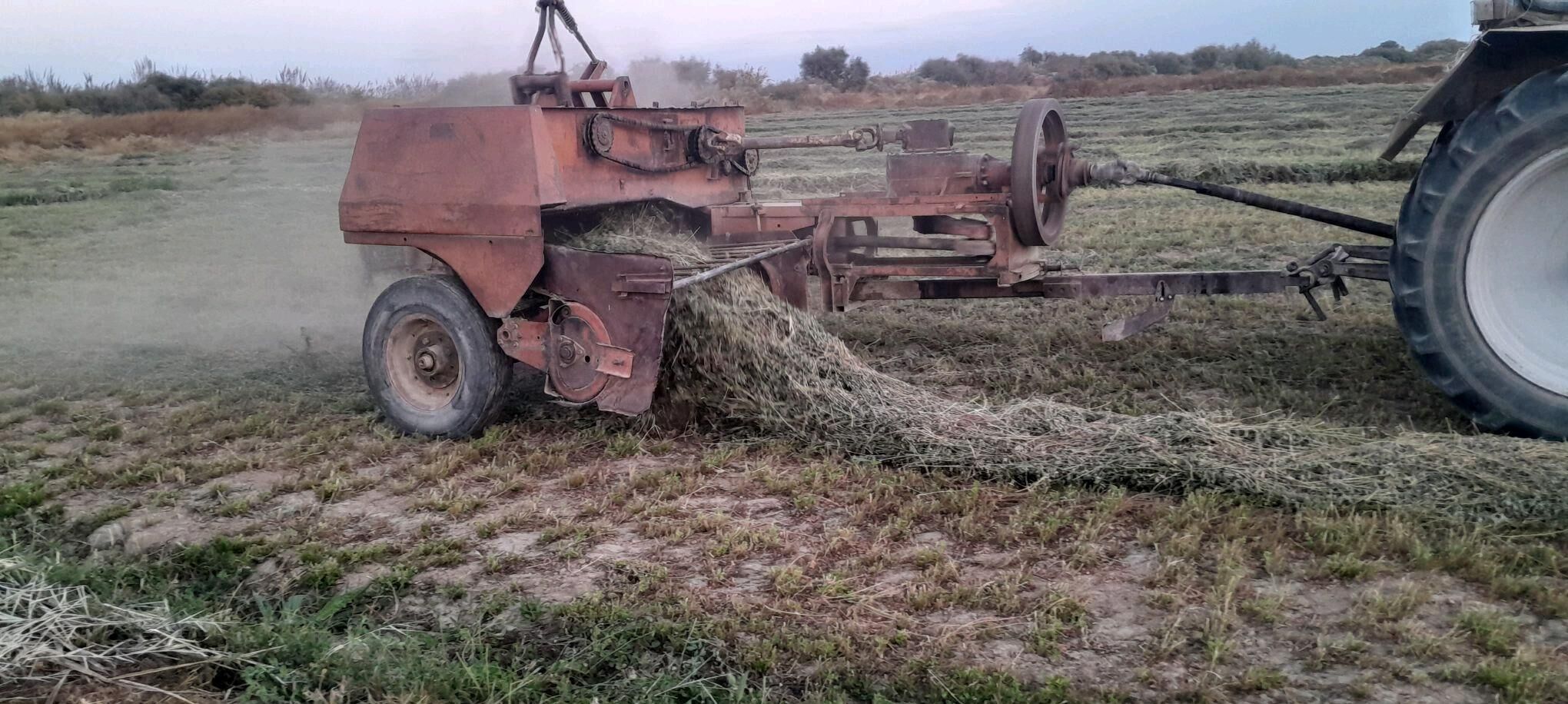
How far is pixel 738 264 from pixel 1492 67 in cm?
374

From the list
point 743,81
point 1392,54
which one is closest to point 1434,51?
point 1392,54

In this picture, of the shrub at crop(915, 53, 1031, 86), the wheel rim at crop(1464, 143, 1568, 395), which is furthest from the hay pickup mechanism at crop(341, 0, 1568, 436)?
the shrub at crop(915, 53, 1031, 86)

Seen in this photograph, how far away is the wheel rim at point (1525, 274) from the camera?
494 cm

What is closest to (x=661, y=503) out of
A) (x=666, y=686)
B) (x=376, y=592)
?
(x=376, y=592)

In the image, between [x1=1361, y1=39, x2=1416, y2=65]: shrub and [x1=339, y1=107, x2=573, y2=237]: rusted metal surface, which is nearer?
[x1=339, y1=107, x2=573, y2=237]: rusted metal surface

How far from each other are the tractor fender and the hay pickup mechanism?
28.0 inches

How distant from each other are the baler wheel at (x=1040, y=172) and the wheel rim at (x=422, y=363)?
307 centimetres

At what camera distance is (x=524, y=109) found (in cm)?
558

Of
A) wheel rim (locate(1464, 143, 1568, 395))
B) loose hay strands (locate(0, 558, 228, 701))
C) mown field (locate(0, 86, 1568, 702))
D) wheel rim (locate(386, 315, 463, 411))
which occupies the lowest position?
mown field (locate(0, 86, 1568, 702))

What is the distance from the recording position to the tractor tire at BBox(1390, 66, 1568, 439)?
4.80 meters

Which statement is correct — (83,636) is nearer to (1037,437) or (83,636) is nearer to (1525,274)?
(1037,437)

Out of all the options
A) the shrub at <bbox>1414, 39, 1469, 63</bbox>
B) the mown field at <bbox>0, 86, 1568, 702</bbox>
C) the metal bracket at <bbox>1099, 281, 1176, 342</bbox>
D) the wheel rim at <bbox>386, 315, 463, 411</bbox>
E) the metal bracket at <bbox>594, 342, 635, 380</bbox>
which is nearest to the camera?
the mown field at <bbox>0, 86, 1568, 702</bbox>

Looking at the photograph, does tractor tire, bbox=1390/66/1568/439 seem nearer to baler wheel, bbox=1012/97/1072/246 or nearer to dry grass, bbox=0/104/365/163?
baler wheel, bbox=1012/97/1072/246

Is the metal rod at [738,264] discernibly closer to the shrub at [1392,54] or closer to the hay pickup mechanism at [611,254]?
the hay pickup mechanism at [611,254]
